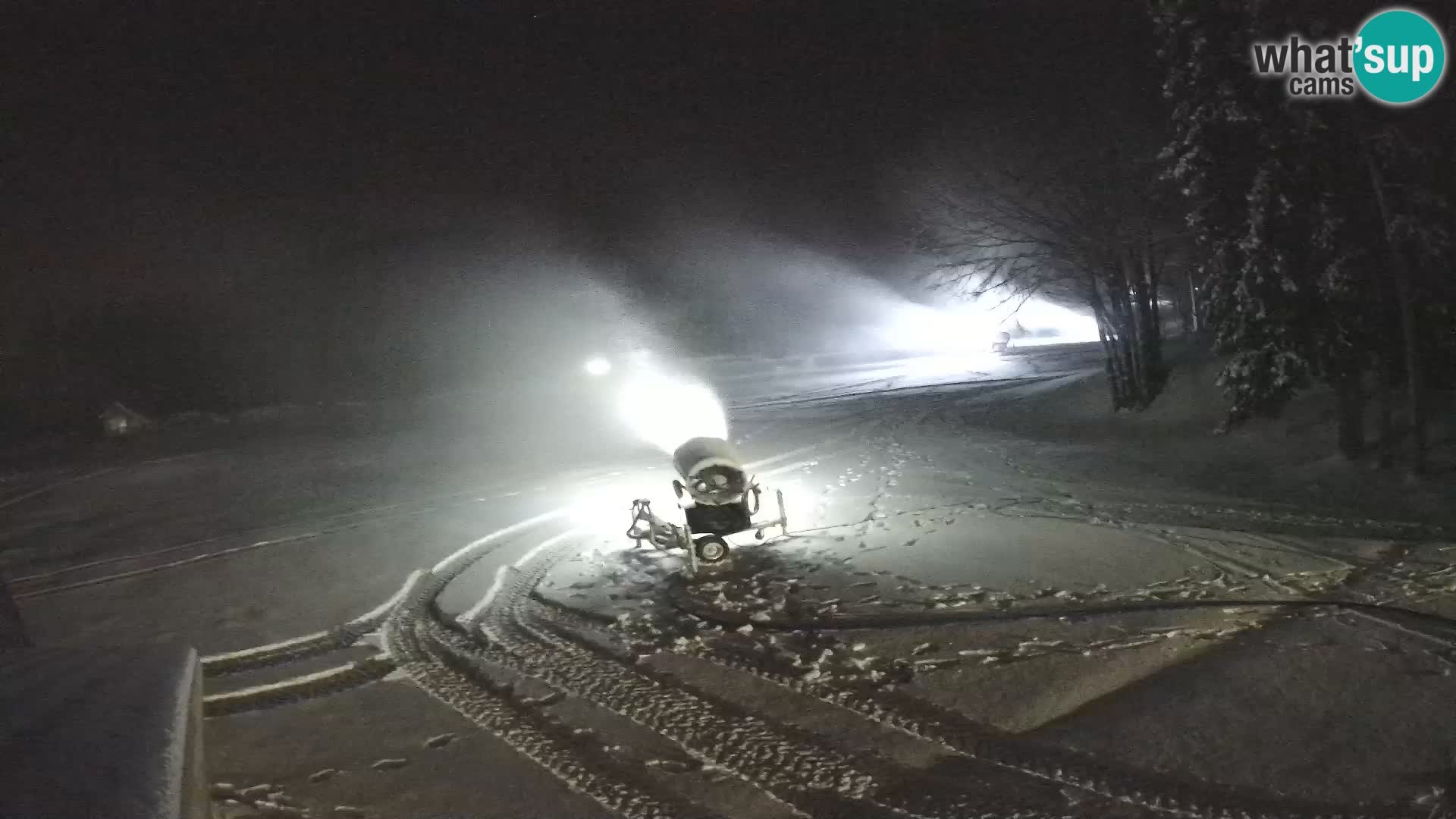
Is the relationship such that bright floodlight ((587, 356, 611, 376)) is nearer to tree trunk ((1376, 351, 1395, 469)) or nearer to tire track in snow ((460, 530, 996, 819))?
tree trunk ((1376, 351, 1395, 469))

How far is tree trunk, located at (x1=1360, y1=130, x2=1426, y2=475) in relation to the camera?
11.6 m

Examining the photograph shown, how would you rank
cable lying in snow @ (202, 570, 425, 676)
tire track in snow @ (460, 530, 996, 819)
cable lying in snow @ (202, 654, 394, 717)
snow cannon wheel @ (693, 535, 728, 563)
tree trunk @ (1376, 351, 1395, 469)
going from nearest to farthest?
1. tire track in snow @ (460, 530, 996, 819)
2. cable lying in snow @ (202, 654, 394, 717)
3. cable lying in snow @ (202, 570, 425, 676)
4. snow cannon wheel @ (693, 535, 728, 563)
5. tree trunk @ (1376, 351, 1395, 469)

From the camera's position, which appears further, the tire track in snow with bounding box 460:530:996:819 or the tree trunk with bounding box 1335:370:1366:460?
the tree trunk with bounding box 1335:370:1366:460

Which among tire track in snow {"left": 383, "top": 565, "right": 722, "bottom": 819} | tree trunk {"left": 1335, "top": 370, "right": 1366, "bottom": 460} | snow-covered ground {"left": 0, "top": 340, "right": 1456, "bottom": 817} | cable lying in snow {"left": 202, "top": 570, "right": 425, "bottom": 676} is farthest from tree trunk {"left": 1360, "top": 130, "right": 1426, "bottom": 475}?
cable lying in snow {"left": 202, "top": 570, "right": 425, "bottom": 676}

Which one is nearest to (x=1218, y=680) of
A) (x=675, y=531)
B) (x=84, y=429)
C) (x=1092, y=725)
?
(x=1092, y=725)

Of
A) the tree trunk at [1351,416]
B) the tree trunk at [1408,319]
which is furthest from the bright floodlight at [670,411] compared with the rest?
the tree trunk at [1408,319]

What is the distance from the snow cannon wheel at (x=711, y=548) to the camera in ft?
34.7

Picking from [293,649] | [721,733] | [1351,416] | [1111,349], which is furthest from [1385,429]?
[293,649]

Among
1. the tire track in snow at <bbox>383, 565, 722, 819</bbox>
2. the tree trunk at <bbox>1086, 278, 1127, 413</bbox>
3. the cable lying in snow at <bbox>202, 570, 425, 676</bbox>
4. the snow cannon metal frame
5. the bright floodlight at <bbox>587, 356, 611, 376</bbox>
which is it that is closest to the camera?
the tire track in snow at <bbox>383, 565, 722, 819</bbox>

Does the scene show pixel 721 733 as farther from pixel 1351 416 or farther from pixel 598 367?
pixel 598 367

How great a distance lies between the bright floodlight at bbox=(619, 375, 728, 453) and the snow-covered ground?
6.72 meters

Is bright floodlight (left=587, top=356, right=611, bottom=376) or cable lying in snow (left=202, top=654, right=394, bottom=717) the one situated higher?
bright floodlight (left=587, top=356, right=611, bottom=376)

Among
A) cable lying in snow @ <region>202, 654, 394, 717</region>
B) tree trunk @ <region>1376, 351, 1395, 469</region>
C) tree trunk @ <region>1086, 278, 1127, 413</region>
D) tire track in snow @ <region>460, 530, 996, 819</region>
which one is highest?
tree trunk @ <region>1086, 278, 1127, 413</region>

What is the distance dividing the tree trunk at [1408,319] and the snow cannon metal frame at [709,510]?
28.6 feet
